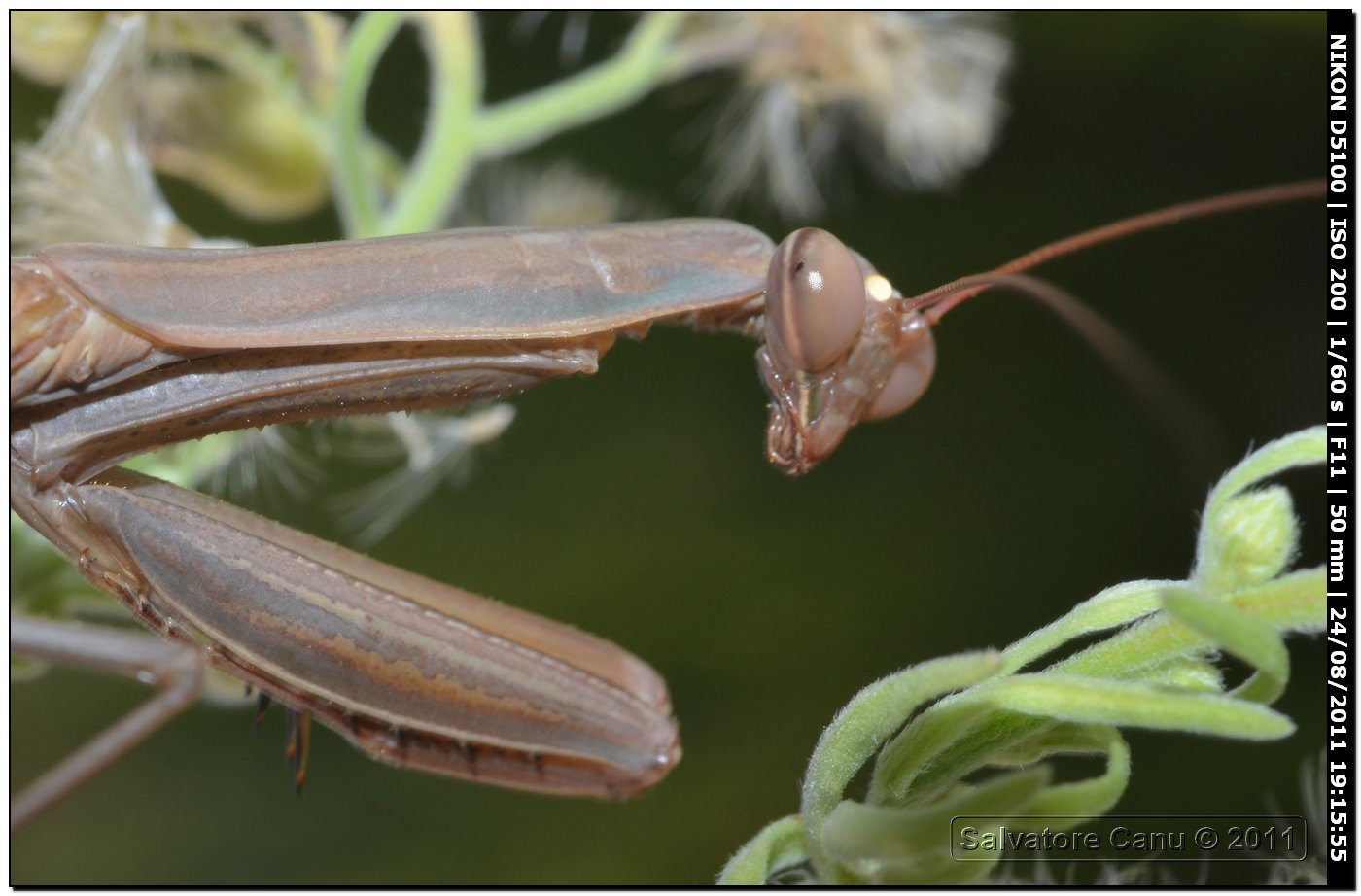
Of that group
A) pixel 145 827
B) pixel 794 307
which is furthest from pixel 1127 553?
pixel 145 827

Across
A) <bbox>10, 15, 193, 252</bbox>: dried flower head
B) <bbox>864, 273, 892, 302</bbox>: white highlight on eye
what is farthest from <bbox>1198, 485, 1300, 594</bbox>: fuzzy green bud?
<bbox>10, 15, 193, 252</bbox>: dried flower head

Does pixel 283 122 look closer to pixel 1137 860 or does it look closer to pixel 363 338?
pixel 363 338

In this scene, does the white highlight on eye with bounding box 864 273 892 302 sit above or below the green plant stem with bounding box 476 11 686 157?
below

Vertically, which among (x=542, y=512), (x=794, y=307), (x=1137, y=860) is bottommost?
(x=1137, y=860)

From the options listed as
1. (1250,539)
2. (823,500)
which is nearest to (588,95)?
(823,500)

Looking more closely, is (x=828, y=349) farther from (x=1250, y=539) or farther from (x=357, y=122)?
(x=357, y=122)

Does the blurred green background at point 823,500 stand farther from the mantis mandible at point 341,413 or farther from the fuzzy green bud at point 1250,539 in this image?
the fuzzy green bud at point 1250,539

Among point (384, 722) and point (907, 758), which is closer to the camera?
point (907, 758)

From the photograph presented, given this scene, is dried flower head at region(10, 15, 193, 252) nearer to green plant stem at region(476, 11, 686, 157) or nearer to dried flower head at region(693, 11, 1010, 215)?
green plant stem at region(476, 11, 686, 157)
